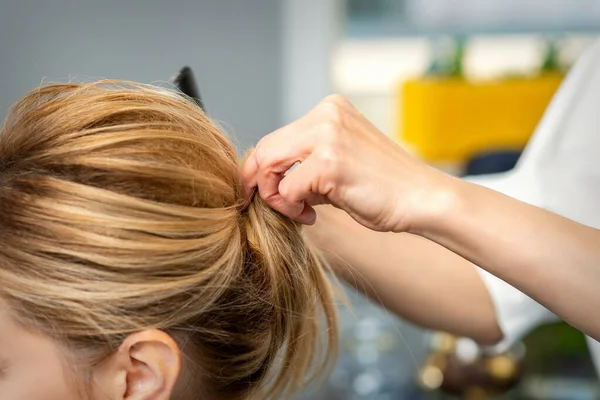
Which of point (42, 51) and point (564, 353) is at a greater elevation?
point (42, 51)

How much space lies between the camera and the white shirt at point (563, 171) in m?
1.12

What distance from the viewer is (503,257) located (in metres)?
0.79

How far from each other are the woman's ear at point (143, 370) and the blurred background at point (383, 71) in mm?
1525

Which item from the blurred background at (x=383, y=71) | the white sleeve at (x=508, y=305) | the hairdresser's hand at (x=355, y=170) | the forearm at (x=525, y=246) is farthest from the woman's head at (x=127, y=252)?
the blurred background at (x=383, y=71)

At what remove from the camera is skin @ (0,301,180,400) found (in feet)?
2.66

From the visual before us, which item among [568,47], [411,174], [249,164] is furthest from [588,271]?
[568,47]

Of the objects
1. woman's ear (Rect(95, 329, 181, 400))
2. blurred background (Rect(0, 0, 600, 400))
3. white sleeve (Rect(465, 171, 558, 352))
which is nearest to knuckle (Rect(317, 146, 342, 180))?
woman's ear (Rect(95, 329, 181, 400))

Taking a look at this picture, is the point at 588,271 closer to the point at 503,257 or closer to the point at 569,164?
the point at 503,257

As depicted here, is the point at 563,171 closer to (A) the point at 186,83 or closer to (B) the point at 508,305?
(B) the point at 508,305

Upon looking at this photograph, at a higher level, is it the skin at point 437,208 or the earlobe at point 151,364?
the skin at point 437,208

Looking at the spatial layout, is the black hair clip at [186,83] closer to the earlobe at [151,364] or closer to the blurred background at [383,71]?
the earlobe at [151,364]

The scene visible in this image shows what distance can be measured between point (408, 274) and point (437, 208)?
1.02 feet

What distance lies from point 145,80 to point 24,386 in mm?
1748

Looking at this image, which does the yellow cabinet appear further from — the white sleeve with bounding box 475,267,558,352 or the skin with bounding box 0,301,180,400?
the skin with bounding box 0,301,180,400
